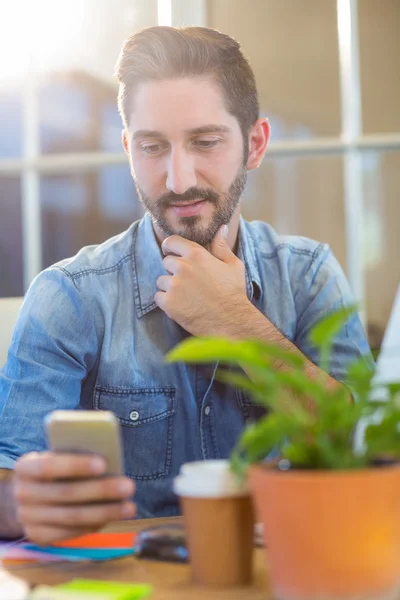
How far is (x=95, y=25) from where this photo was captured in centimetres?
334

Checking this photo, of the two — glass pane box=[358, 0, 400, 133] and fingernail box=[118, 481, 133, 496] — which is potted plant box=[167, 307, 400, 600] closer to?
fingernail box=[118, 481, 133, 496]

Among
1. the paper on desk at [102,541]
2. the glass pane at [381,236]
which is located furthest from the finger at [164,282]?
the glass pane at [381,236]

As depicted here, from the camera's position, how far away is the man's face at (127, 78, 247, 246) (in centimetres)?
158

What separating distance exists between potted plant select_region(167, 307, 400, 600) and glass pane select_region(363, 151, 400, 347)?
2.47m

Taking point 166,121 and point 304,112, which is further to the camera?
point 304,112

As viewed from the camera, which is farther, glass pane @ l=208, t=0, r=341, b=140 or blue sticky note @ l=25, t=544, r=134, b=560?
glass pane @ l=208, t=0, r=341, b=140

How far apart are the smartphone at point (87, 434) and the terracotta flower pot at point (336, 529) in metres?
0.19

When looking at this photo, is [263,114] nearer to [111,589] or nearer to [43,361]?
[43,361]

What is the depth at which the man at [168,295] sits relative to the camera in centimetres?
146

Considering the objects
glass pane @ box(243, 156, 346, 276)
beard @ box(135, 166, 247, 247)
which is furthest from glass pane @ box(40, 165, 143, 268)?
beard @ box(135, 166, 247, 247)

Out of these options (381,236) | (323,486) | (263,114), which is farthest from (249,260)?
(263,114)

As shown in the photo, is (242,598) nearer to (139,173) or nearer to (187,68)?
(139,173)

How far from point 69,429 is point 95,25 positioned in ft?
9.47

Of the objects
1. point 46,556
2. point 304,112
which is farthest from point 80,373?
point 304,112
